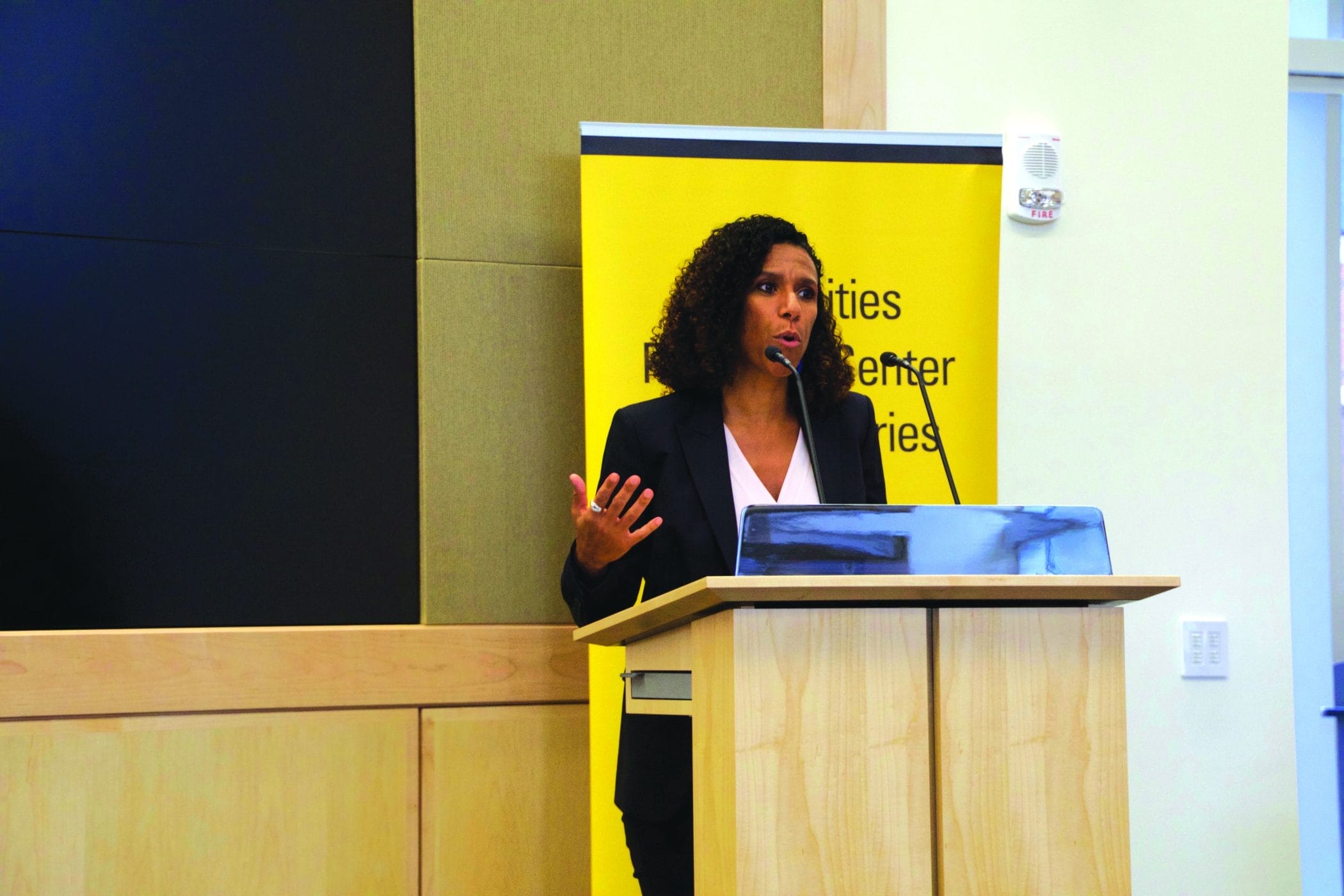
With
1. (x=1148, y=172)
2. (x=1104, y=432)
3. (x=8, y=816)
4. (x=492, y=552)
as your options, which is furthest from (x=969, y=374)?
(x=8, y=816)

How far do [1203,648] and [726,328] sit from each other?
1.76 metres

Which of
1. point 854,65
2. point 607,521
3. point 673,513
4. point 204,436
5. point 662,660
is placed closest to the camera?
point 662,660

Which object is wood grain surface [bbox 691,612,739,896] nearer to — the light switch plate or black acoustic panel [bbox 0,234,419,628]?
black acoustic panel [bbox 0,234,419,628]

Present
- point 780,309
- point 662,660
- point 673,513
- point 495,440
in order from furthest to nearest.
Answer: point 495,440
point 780,309
point 673,513
point 662,660

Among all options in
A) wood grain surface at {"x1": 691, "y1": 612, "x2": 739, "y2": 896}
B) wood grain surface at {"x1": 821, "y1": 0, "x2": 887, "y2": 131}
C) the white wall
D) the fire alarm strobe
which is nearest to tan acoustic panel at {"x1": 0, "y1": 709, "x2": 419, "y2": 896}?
wood grain surface at {"x1": 691, "y1": 612, "x2": 739, "y2": 896}

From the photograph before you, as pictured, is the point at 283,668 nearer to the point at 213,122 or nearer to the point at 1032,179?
Answer: the point at 213,122

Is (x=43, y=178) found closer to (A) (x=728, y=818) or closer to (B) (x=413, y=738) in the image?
(B) (x=413, y=738)

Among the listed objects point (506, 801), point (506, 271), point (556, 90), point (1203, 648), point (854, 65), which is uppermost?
point (854, 65)

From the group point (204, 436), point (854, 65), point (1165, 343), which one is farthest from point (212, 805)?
point (1165, 343)

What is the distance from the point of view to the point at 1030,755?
4.04ft

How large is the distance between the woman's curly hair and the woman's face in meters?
0.02

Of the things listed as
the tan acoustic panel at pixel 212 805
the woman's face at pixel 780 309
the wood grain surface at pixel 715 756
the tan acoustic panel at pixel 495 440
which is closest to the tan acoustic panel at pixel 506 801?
the tan acoustic panel at pixel 212 805

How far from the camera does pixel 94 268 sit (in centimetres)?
256

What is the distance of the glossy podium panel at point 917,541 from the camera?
1.24 metres
